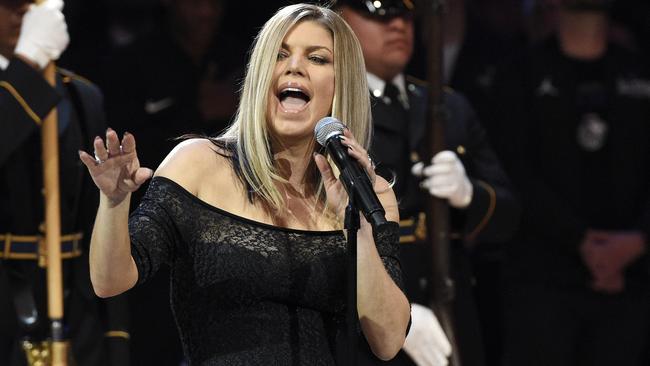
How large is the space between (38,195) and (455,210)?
4.51 ft

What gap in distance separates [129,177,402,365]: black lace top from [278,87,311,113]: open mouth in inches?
11.2

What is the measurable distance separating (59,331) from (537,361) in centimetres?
193

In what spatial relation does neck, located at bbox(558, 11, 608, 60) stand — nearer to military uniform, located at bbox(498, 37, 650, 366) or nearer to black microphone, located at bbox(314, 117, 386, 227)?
military uniform, located at bbox(498, 37, 650, 366)

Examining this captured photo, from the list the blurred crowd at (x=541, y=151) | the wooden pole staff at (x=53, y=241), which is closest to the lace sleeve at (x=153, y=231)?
the wooden pole staff at (x=53, y=241)

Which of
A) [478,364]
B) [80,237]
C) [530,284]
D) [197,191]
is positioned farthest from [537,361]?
[197,191]

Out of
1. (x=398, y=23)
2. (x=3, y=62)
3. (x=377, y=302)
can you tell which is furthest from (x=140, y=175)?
(x=398, y=23)

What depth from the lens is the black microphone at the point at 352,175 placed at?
255 cm

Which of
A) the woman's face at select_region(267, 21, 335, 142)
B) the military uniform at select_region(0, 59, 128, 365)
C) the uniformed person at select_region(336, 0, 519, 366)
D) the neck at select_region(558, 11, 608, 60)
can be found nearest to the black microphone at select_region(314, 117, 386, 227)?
the woman's face at select_region(267, 21, 335, 142)

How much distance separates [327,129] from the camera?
2.72 m

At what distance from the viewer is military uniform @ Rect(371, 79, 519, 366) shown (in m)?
4.21

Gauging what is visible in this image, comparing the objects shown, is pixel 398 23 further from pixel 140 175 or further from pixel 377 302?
pixel 140 175

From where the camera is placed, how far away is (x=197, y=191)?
3.00 meters

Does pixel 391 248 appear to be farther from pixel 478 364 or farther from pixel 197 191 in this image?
pixel 478 364

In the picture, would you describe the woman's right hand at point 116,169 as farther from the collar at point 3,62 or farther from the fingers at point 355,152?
the collar at point 3,62
